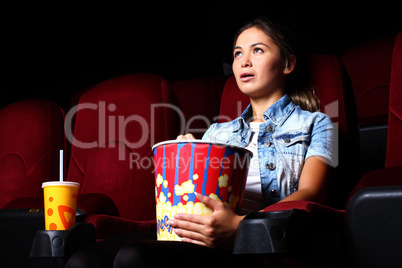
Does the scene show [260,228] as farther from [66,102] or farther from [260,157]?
[66,102]

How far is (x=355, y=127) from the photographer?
2.97ft

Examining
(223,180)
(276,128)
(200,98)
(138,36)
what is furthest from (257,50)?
(138,36)

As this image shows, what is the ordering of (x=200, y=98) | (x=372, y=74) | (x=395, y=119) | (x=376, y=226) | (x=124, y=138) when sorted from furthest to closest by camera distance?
(x=200, y=98) → (x=372, y=74) → (x=124, y=138) → (x=395, y=119) → (x=376, y=226)

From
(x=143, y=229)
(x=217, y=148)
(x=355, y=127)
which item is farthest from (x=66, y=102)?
(x=217, y=148)

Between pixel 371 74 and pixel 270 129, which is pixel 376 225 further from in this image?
pixel 371 74

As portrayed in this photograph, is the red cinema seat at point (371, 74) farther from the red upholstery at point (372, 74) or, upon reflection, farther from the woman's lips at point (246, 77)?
the woman's lips at point (246, 77)

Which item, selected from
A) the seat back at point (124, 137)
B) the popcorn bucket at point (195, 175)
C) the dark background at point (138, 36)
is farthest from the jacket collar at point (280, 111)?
the dark background at point (138, 36)

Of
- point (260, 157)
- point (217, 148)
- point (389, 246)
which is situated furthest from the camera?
point (260, 157)

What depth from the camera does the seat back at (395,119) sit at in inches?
31.2

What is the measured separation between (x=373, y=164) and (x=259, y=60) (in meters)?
0.57

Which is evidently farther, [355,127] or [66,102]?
[66,102]

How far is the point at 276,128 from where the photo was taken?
930 millimetres

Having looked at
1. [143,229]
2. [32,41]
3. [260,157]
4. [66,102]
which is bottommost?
[143,229]

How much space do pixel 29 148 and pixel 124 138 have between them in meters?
0.38
